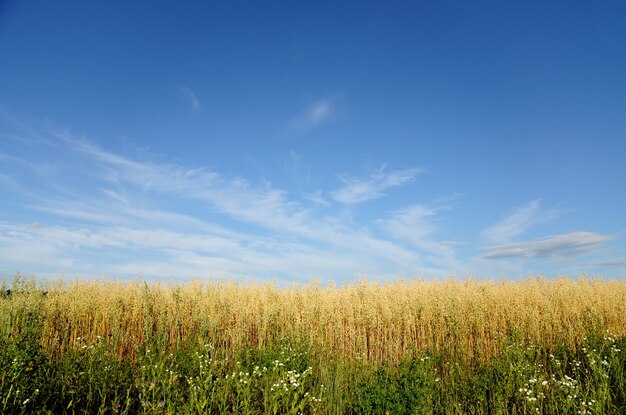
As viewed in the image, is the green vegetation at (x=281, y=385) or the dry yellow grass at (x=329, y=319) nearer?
the green vegetation at (x=281, y=385)

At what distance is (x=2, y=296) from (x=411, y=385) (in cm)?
1239

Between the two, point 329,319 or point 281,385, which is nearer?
point 281,385

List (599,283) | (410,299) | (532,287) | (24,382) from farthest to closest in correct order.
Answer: (599,283) → (532,287) → (410,299) → (24,382)

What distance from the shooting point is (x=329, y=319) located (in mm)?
10914

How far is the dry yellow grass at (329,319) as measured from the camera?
10297 mm

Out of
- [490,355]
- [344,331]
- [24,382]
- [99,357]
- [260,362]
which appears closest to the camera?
[24,382]

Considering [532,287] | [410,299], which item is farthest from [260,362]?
[532,287]

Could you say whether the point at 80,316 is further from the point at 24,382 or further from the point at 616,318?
the point at 616,318

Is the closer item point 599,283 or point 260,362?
point 260,362

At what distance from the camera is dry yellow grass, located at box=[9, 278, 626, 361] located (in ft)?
33.8

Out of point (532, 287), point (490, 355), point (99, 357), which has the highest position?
point (532, 287)

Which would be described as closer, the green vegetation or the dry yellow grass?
the green vegetation

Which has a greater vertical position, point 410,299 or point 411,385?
point 410,299

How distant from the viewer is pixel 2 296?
467 inches
